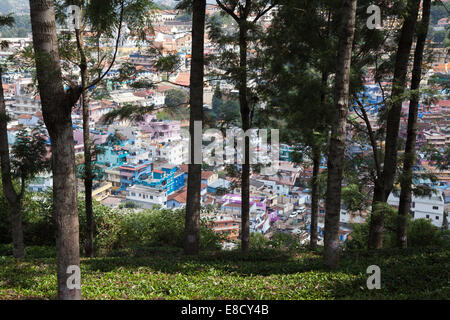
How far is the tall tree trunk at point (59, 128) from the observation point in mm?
3277

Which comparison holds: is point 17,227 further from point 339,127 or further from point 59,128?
point 339,127

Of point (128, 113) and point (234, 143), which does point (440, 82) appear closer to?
point (234, 143)

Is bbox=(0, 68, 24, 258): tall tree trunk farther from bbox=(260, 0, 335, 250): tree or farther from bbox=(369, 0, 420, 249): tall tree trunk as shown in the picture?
bbox=(369, 0, 420, 249): tall tree trunk

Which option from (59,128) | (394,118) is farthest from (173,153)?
(59,128)

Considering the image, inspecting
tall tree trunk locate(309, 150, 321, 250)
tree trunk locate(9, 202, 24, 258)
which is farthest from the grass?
tall tree trunk locate(309, 150, 321, 250)

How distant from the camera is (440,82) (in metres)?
6.77

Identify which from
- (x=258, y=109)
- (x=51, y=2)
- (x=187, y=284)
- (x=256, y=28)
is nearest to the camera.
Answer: (x=51, y=2)

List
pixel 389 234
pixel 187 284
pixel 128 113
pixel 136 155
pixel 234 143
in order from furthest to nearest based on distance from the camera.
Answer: pixel 136 155 < pixel 389 234 < pixel 234 143 < pixel 128 113 < pixel 187 284

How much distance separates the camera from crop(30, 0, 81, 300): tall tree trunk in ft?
10.8

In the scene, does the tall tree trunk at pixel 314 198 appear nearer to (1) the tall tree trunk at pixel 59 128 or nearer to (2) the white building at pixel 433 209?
(1) the tall tree trunk at pixel 59 128

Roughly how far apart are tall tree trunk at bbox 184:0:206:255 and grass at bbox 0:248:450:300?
24.6 inches

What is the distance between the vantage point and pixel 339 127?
4535 mm
